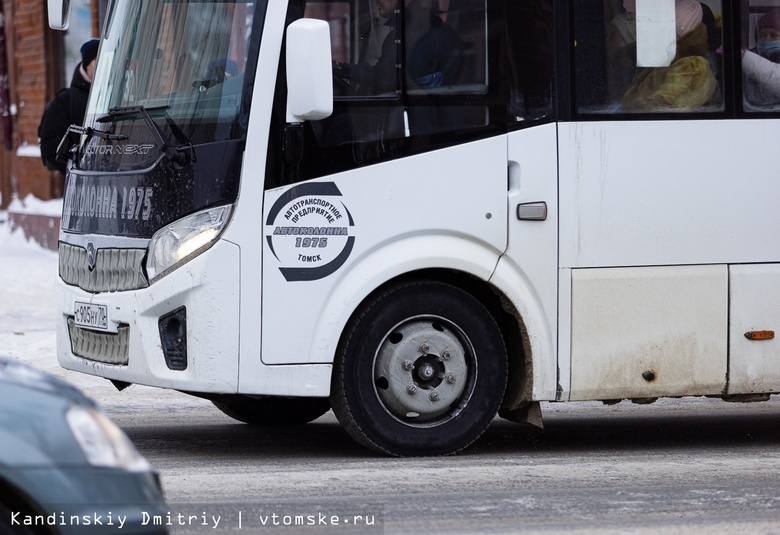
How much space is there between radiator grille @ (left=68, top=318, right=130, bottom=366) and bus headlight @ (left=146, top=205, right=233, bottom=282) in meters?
0.37

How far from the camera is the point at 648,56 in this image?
696 centimetres

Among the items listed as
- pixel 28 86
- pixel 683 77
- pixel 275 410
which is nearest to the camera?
pixel 683 77

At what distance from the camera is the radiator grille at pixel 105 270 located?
6.68 metres

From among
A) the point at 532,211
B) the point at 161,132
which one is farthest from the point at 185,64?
the point at 532,211

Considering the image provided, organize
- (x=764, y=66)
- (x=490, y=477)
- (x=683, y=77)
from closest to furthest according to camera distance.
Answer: (x=490, y=477) < (x=683, y=77) < (x=764, y=66)

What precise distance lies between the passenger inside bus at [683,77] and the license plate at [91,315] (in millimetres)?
2722

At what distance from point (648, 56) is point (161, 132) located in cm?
239

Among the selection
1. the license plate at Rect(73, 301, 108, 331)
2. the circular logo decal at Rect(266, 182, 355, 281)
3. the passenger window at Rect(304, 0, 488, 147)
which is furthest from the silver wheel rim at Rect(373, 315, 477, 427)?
the license plate at Rect(73, 301, 108, 331)

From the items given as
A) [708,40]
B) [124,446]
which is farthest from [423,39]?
[124,446]

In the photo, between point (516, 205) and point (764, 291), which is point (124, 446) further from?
point (764, 291)

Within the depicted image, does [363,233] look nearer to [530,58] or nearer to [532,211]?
[532,211]

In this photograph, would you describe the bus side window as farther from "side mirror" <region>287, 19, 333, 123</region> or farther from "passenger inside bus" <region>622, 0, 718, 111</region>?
"side mirror" <region>287, 19, 333, 123</region>

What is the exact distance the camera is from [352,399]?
6.65 meters

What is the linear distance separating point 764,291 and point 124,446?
4308 mm
